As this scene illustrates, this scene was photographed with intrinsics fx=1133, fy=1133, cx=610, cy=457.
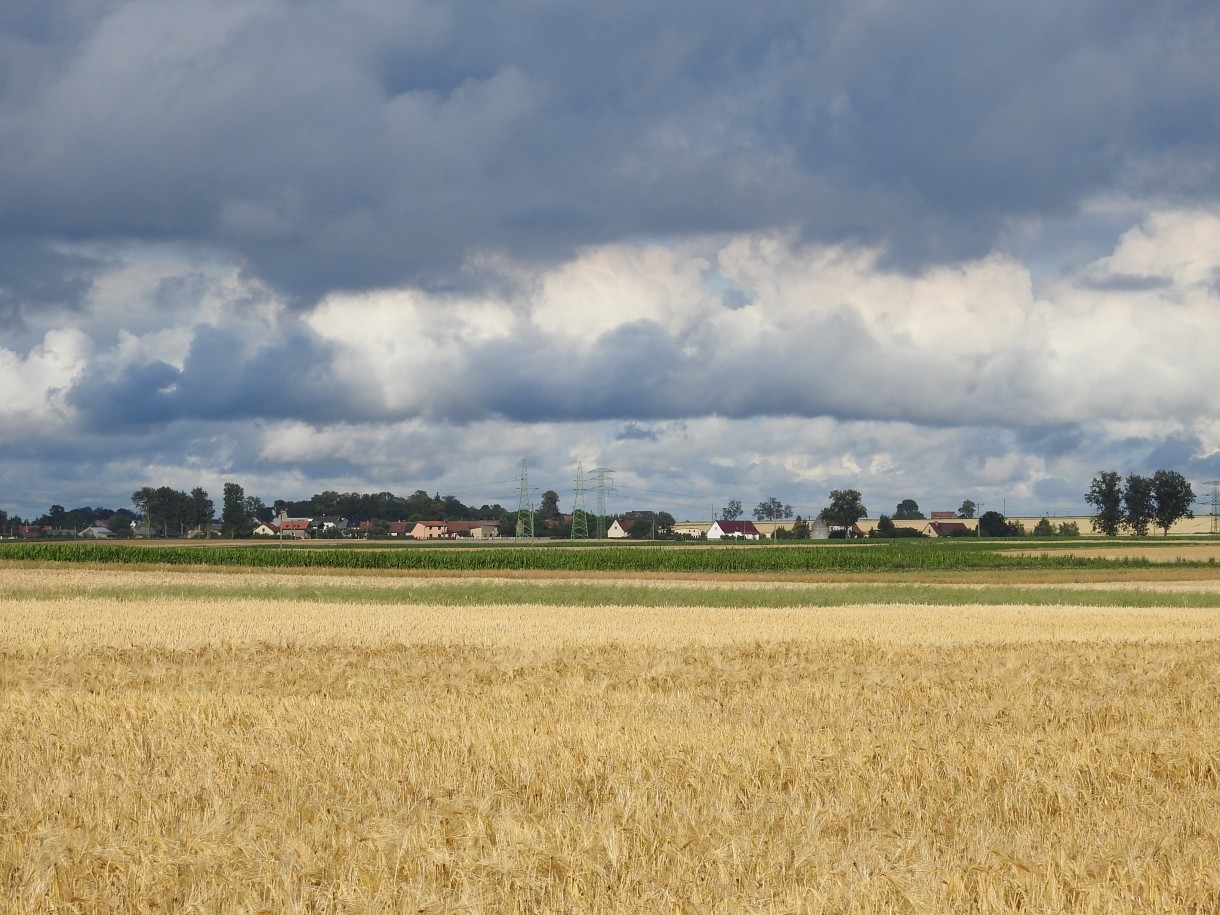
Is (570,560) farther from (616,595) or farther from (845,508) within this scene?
(845,508)

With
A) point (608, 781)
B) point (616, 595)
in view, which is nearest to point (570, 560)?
point (616, 595)

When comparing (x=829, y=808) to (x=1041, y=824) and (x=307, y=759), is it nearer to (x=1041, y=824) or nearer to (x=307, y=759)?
(x=1041, y=824)

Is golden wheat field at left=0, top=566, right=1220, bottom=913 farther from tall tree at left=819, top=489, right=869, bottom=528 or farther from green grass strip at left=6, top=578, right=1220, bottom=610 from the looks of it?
tall tree at left=819, top=489, right=869, bottom=528

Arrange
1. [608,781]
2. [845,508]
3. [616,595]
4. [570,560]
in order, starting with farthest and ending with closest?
[845,508] → [570,560] → [616,595] → [608,781]

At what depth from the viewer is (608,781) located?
10.5 metres

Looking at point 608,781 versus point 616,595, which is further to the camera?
point 616,595

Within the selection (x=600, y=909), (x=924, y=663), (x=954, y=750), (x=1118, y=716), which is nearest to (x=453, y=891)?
(x=600, y=909)

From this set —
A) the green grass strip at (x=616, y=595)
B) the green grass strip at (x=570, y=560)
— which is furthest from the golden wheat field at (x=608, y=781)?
the green grass strip at (x=570, y=560)

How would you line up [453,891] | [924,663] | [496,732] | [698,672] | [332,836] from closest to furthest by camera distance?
[453,891]
[332,836]
[496,732]
[698,672]
[924,663]

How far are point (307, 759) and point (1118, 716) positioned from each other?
1025 cm

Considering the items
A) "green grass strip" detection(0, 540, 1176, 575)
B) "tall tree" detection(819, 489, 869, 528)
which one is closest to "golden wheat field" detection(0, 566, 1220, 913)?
"green grass strip" detection(0, 540, 1176, 575)

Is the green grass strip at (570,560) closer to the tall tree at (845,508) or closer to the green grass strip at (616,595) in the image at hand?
the green grass strip at (616,595)

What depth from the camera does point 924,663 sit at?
2075 centimetres

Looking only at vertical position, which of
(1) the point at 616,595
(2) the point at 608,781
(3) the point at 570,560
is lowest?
(3) the point at 570,560
